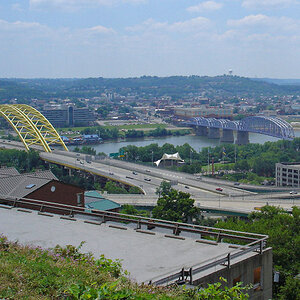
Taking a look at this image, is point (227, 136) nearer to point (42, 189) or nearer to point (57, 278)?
point (42, 189)

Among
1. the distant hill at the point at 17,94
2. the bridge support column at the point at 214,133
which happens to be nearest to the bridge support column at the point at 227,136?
the bridge support column at the point at 214,133

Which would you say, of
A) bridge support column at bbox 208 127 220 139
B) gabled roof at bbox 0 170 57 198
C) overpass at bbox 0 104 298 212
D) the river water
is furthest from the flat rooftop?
bridge support column at bbox 208 127 220 139

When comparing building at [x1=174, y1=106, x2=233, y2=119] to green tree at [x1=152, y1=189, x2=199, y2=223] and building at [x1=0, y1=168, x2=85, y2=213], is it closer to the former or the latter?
green tree at [x1=152, y1=189, x2=199, y2=223]

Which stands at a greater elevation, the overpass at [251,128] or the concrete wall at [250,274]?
the concrete wall at [250,274]

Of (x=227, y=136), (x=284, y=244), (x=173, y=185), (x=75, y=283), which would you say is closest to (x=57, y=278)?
(x=75, y=283)

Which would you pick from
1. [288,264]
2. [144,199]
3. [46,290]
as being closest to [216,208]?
[144,199]

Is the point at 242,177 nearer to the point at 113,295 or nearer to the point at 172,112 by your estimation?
the point at 113,295

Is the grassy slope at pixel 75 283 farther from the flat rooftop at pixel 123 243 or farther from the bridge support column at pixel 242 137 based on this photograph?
the bridge support column at pixel 242 137
